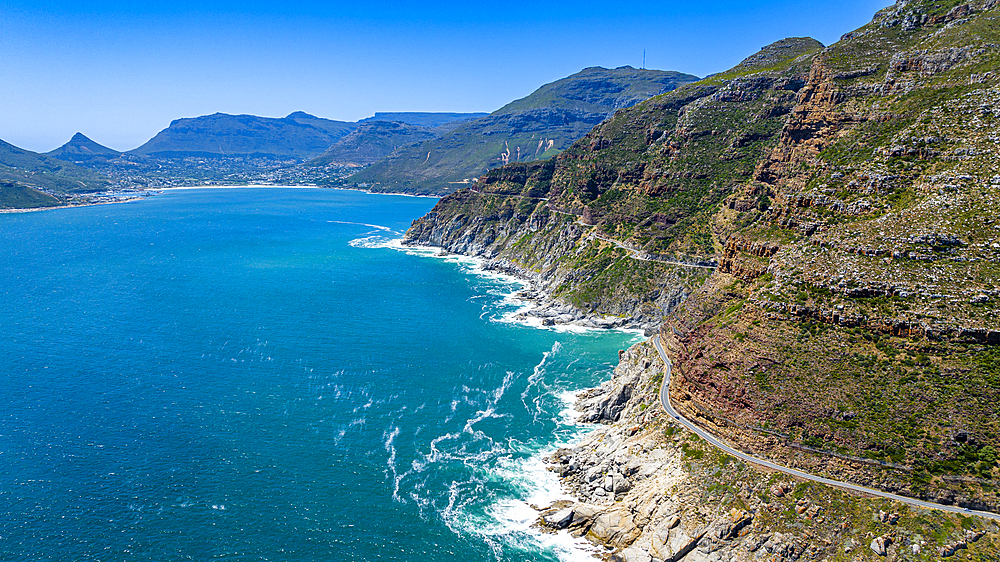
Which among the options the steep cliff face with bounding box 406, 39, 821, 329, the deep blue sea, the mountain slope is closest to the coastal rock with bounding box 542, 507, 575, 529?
the deep blue sea

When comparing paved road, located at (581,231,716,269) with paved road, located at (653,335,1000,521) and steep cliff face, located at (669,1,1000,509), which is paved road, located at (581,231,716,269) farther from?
paved road, located at (653,335,1000,521)

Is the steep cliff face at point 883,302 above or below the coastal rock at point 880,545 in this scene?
above

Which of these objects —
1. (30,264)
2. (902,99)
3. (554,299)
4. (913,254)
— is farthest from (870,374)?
(30,264)

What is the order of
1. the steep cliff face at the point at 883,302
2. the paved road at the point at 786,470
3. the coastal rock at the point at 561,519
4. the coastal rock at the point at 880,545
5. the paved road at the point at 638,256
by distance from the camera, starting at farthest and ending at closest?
the paved road at the point at 638,256
the coastal rock at the point at 561,519
the steep cliff face at the point at 883,302
the paved road at the point at 786,470
the coastal rock at the point at 880,545

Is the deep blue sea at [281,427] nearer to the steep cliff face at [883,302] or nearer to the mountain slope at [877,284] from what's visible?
the mountain slope at [877,284]

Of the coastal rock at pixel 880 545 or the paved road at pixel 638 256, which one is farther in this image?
the paved road at pixel 638 256

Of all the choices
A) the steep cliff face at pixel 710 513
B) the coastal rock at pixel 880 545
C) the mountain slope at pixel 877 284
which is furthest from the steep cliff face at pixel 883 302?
the coastal rock at pixel 880 545
